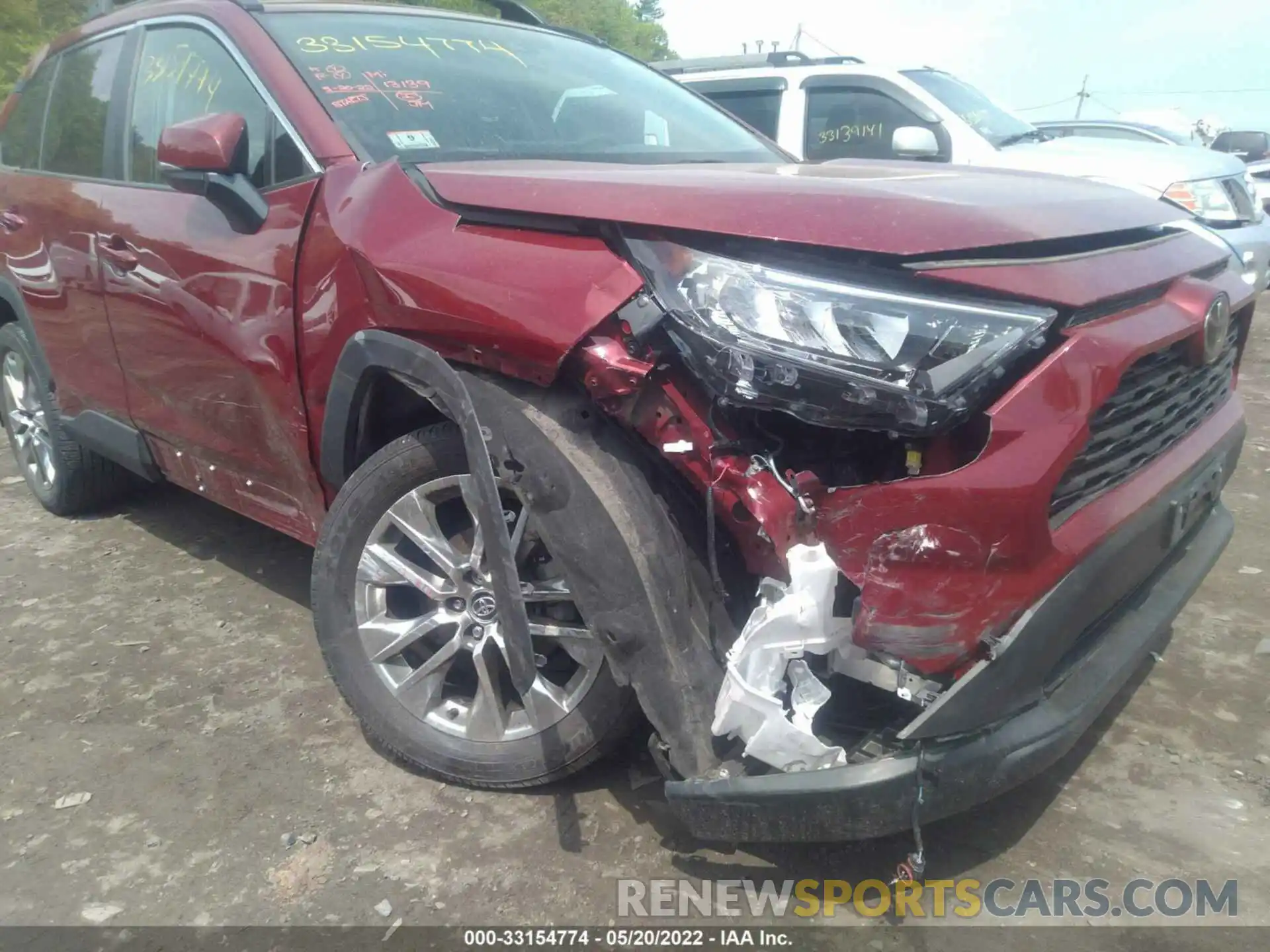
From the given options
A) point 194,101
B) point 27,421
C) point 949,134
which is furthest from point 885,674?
point 949,134

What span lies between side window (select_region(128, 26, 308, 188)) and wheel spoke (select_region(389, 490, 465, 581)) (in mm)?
930

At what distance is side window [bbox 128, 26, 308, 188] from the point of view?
271 centimetres

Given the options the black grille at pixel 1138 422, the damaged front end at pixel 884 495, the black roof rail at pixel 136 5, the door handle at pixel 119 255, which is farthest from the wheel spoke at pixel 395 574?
the black roof rail at pixel 136 5

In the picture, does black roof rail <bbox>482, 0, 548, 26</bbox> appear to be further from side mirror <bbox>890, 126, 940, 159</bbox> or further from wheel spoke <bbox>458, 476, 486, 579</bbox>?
wheel spoke <bbox>458, 476, 486, 579</bbox>

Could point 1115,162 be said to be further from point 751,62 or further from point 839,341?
point 839,341

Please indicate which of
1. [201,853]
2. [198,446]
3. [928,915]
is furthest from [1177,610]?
[198,446]

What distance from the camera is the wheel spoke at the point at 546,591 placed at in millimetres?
2227

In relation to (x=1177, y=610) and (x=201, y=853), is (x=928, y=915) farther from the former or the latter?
(x=201, y=853)

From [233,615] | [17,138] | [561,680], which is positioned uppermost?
[17,138]

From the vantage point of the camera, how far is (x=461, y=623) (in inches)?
92.9

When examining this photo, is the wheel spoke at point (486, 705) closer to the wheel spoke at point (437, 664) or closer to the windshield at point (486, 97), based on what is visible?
the wheel spoke at point (437, 664)

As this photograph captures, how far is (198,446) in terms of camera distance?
10.5 feet

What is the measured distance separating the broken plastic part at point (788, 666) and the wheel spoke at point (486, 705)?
68 cm

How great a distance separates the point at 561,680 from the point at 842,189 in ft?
4.12
